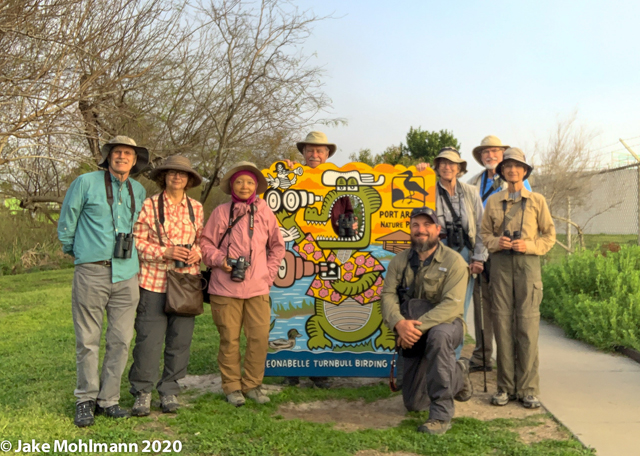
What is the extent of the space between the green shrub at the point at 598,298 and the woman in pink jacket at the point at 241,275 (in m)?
3.93

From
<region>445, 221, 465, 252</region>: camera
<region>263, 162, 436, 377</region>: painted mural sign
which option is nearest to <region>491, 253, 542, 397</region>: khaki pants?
A: <region>445, 221, 465, 252</region>: camera

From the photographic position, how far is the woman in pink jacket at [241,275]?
4.99 metres

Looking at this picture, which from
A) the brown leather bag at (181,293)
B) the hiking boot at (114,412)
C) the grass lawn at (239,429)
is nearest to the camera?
the grass lawn at (239,429)

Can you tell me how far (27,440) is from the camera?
4051 mm

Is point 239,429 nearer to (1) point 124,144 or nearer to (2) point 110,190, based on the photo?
(2) point 110,190

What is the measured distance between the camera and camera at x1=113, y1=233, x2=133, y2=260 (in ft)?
14.6

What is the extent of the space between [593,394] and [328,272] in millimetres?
2539

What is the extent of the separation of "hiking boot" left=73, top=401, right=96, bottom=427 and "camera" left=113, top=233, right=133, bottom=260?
45.0 inches

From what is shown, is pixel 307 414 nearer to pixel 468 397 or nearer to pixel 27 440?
pixel 468 397

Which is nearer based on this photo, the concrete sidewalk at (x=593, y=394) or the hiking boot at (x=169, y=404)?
the concrete sidewalk at (x=593, y=394)

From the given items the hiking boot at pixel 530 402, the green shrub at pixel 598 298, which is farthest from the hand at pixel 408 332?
the green shrub at pixel 598 298

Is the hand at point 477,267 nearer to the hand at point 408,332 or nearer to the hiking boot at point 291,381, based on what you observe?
the hand at point 408,332

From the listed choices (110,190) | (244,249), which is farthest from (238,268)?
(110,190)

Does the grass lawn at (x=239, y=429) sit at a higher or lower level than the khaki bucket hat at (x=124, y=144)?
lower
